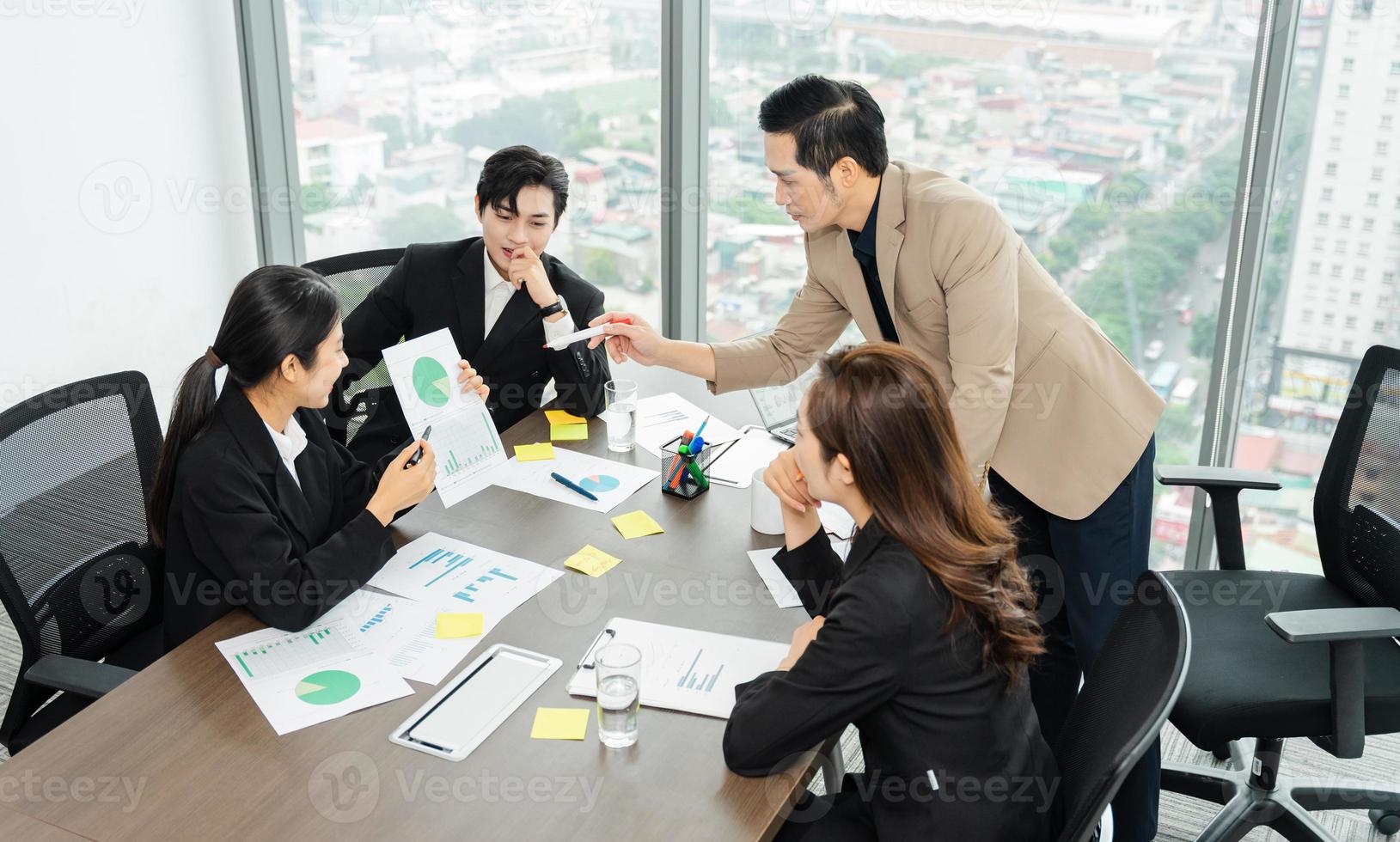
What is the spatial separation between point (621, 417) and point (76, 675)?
1.25 metres

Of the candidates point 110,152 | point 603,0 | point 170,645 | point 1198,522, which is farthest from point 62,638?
point 1198,522

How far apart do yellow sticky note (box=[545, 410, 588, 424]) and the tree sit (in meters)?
1.75

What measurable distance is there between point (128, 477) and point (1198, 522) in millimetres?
2897

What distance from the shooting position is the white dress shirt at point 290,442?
2.16 metres

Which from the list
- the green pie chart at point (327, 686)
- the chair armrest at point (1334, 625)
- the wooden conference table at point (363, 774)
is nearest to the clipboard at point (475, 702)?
the wooden conference table at point (363, 774)

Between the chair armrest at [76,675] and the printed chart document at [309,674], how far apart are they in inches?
7.2

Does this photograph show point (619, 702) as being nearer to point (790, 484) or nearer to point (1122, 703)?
point (790, 484)

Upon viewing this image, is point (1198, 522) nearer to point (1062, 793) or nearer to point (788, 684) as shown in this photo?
point (1062, 793)

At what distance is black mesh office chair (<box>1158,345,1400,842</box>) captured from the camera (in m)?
2.10

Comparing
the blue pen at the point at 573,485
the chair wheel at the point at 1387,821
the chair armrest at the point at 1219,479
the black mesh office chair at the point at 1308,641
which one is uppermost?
the blue pen at the point at 573,485

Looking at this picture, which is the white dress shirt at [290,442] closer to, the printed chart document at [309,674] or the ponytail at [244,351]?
the ponytail at [244,351]

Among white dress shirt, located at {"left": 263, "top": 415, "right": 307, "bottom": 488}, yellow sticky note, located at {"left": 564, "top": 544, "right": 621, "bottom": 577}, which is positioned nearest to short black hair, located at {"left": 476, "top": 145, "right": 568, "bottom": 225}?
white dress shirt, located at {"left": 263, "top": 415, "right": 307, "bottom": 488}

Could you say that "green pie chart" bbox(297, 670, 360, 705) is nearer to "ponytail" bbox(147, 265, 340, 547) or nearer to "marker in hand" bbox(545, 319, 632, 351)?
"ponytail" bbox(147, 265, 340, 547)

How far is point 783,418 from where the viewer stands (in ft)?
9.20
